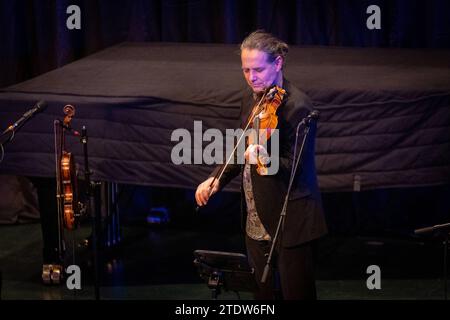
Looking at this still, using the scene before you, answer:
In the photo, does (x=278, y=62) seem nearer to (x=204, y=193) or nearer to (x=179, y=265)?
(x=204, y=193)

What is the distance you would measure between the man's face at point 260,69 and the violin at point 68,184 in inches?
58.3

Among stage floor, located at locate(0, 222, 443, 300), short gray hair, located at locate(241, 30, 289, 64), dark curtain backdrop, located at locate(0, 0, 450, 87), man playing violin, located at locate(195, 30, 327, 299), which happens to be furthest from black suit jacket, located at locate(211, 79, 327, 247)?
dark curtain backdrop, located at locate(0, 0, 450, 87)

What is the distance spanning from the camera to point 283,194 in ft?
12.2

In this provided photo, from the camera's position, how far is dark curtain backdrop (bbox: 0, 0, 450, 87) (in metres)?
7.04

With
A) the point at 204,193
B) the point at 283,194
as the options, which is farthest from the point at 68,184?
the point at 283,194

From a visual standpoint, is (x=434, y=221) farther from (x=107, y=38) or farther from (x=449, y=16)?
(x=107, y=38)

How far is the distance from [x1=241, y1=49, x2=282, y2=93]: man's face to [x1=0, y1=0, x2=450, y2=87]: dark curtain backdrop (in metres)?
3.59

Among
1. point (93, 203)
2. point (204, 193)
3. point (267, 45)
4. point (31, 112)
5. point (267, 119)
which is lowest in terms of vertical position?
point (93, 203)

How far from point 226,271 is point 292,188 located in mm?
439

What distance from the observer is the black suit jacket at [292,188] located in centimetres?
364

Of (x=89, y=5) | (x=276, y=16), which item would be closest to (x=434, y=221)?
(x=276, y=16)

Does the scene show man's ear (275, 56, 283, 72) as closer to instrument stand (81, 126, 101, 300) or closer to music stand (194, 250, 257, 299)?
music stand (194, 250, 257, 299)
